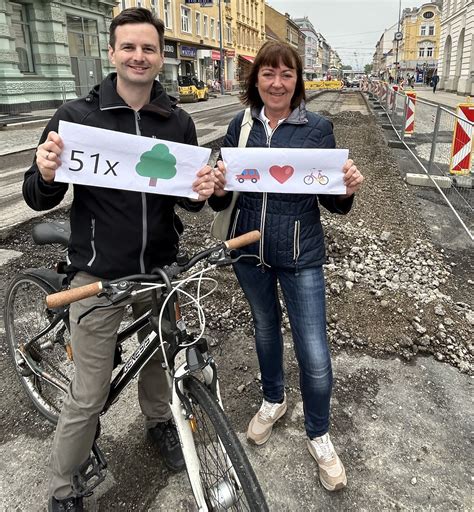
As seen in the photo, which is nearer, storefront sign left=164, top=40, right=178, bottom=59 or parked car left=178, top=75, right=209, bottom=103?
parked car left=178, top=75, right=209, bottom=103

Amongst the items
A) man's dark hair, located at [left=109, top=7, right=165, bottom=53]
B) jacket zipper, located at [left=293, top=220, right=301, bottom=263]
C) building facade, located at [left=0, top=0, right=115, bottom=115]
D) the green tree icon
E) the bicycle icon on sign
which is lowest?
jacket zipper, located at [left=293, top=220, right=301, bottom=263]

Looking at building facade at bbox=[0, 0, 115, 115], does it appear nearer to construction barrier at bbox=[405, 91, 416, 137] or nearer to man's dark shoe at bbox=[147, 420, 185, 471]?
construction barrier at bbox=[405, 91, 416, 137]

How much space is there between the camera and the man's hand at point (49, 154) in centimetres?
193

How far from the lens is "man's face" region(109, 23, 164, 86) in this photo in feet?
6.67

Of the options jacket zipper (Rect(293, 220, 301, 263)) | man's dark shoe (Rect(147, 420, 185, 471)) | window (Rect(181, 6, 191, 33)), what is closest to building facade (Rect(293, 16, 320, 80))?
window (Rect(181, 6, 191, 33))

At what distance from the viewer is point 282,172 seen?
7.49 feet

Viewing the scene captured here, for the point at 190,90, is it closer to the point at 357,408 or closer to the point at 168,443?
the point at 357,408

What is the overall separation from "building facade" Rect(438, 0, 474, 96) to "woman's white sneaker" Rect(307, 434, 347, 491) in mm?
37798

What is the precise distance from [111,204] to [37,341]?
1.35m

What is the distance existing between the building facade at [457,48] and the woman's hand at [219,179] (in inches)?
1486

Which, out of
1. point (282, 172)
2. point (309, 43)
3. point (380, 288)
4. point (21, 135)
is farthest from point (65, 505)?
point (309, 43)

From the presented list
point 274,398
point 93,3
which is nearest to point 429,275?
point 274,398

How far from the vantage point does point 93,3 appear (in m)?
25.4

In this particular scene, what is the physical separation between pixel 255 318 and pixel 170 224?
786 millimetres
